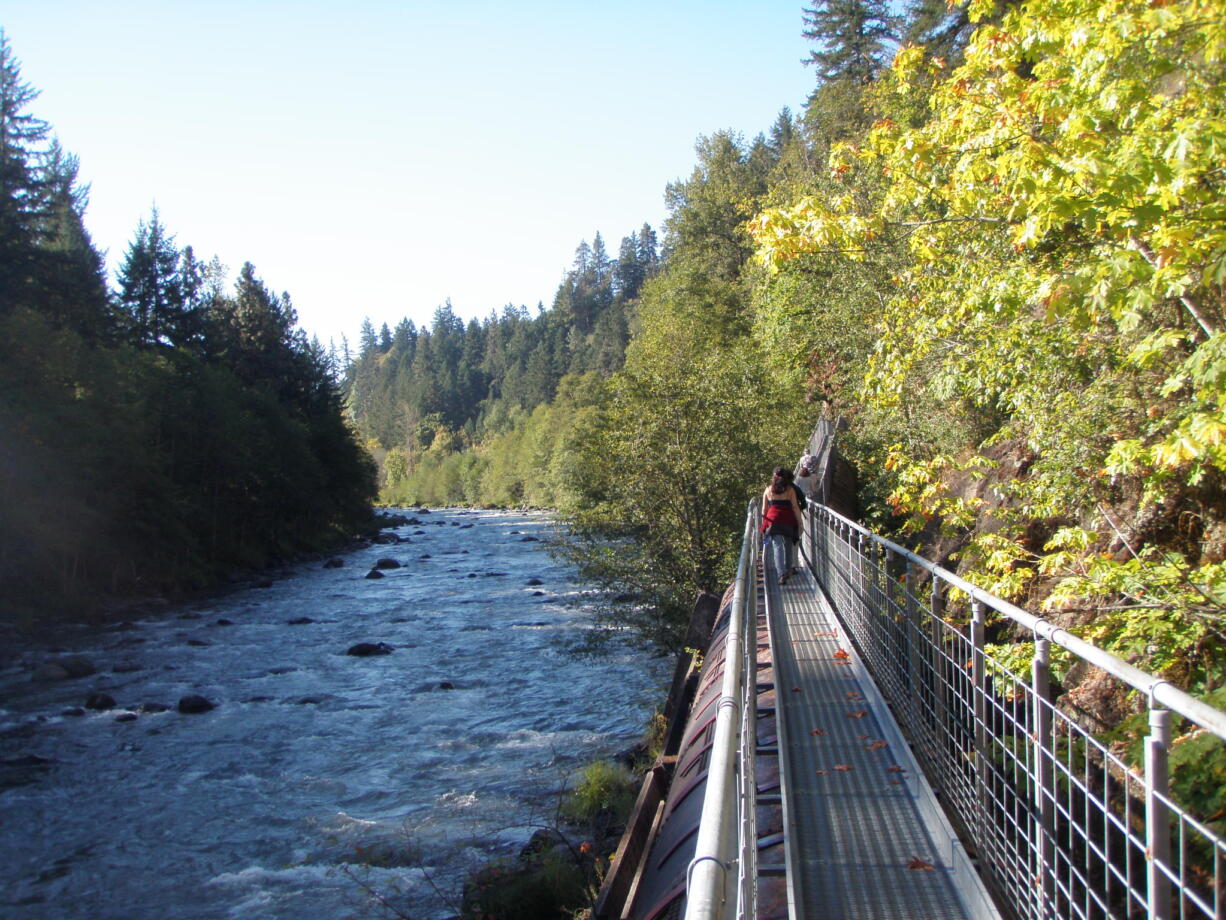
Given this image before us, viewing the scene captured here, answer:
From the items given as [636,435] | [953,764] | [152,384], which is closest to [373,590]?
[152,384]

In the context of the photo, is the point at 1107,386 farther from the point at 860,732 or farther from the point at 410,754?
the point at 410,754

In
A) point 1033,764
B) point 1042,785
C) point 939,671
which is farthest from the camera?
point 939,671

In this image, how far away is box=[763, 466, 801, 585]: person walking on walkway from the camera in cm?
1259

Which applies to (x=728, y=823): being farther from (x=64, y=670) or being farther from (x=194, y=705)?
(x=64, y=670)

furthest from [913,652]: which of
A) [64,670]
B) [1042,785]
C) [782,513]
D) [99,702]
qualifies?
[64,670]

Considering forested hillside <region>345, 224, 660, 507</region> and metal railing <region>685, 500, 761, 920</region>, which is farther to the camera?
forested hillside <region>345, 224, 660, 507</region>

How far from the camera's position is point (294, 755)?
16.0 metres

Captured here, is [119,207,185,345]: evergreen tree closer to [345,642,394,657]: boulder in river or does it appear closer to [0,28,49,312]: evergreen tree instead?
[0,28,49,312]: evergreen tree

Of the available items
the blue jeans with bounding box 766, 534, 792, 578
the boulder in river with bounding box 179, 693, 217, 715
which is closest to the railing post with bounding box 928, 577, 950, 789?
the blue jeans with bounding box 766, 534, 792, 578

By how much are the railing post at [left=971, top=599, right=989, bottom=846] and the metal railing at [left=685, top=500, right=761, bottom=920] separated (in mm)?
1013

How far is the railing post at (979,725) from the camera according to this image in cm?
420

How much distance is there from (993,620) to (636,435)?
400 inches

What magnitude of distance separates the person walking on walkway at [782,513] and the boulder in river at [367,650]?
525 inches

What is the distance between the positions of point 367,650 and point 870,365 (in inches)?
655
